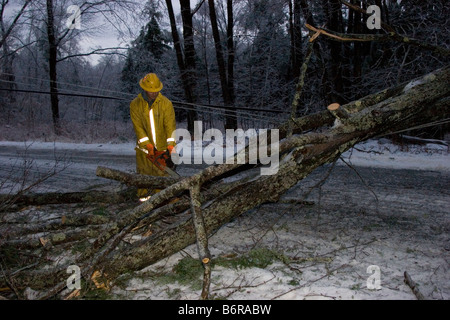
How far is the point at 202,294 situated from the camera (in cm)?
250

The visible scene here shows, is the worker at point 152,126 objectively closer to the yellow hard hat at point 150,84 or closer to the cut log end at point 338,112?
the yellow hard hat at point 150,84

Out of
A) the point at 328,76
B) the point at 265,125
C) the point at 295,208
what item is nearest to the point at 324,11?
the point at 328,76

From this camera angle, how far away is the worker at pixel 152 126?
15.9 feet

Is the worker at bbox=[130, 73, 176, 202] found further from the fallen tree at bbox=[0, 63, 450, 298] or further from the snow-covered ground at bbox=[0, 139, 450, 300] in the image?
the snow-covered ground at bbox=[0, 139, 450, 300]

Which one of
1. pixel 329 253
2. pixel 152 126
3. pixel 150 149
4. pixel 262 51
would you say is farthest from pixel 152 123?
pixel 262 51

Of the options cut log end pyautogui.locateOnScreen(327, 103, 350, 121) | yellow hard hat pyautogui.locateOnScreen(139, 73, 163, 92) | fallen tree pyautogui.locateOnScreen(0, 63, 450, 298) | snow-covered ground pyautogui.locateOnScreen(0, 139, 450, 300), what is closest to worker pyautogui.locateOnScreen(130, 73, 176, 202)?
yellow hard hat pyautogui.locateOnScreen(139, 73, 163, 92)

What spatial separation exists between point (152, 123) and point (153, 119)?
61 mm

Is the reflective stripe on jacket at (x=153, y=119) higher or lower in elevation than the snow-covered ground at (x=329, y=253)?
higher

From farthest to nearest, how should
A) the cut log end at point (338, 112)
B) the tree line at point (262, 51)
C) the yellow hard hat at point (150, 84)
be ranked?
the tree line at point (262, 51)
the yellow hard hat at point (150, 84)
the cut log end at point (338, 112)

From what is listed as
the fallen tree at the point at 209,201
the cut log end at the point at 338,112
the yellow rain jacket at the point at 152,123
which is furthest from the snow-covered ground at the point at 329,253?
the yellow rain jacket at the point at 152,123

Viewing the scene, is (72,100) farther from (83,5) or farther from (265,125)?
(265,125)

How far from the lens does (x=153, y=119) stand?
16.2ft

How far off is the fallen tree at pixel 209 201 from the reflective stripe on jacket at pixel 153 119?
1466 mm
